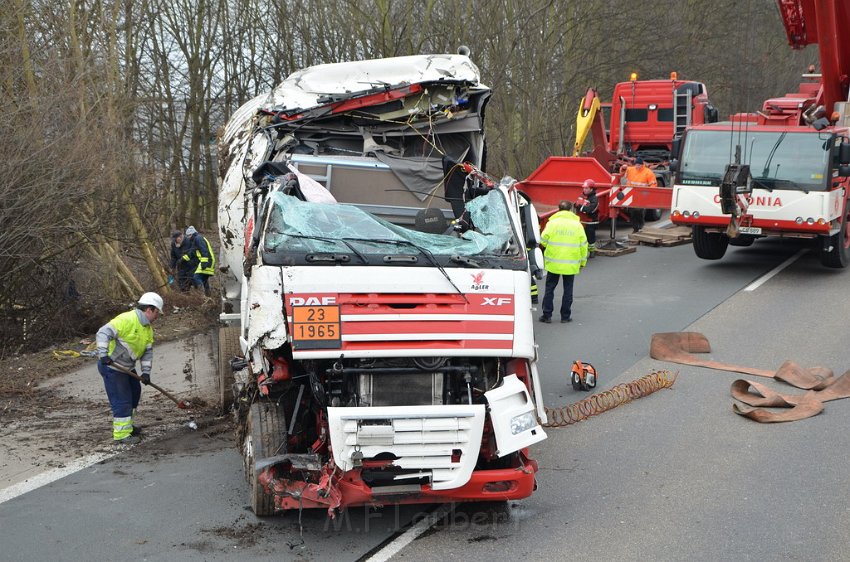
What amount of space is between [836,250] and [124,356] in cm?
1082

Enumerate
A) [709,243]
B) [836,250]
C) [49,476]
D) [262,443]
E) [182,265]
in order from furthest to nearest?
[182,265]
[709,243]
[836,250]
[49,476]
[262,443]

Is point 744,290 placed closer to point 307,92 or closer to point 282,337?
point 307,92

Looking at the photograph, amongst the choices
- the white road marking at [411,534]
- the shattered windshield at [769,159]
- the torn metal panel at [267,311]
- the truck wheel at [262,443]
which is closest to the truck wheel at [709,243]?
the shattered windshield at [769,159]

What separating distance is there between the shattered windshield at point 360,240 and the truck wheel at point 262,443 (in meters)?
1.15

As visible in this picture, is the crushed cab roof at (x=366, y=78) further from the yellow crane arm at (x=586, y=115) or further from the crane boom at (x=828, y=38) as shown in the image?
the yellow crane arm at (x=586, y=115)

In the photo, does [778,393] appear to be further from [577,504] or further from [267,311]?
[267,311]

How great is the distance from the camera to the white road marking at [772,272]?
13641 millimetres

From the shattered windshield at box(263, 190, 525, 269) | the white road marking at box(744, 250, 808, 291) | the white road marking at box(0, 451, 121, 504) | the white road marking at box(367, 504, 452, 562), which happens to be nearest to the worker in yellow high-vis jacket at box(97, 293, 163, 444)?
the white road marking at box(0, 451, 121, 504)

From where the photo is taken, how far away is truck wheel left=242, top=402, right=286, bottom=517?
6234 millimetres

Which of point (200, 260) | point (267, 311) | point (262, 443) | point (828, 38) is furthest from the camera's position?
point (200, 260)

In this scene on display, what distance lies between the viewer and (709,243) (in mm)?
14961

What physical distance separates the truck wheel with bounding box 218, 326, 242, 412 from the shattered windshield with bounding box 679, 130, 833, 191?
7.89 meters

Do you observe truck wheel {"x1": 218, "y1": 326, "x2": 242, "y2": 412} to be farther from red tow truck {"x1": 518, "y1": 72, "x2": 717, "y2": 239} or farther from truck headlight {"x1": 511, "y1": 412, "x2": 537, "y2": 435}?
red tow truck {"x1": 518, "y1": 72, "x2": 717, "y2": 239}

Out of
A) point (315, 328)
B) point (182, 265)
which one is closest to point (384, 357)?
point (315, 328)
